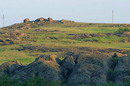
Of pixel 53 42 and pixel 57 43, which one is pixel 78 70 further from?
pixel 53 42

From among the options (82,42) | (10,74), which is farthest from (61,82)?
(82,42)

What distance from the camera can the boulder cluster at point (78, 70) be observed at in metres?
24.4

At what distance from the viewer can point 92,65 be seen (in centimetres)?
2475

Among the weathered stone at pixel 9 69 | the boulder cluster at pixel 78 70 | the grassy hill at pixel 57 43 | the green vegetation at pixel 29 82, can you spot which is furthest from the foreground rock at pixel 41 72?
the grassy hill at pixel 57 43

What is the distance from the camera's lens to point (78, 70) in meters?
24.5

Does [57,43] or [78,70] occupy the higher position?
[78,70]

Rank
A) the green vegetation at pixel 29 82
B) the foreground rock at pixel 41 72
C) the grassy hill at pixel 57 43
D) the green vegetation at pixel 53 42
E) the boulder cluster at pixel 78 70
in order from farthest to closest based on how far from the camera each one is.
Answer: the green vegetation at pixel 53 42, the grassy hill at pixel 57 43, the foreground rock at pixel 41 72, the boulder cluster at pixel 78 70, the green vegetation at pixel 29 82

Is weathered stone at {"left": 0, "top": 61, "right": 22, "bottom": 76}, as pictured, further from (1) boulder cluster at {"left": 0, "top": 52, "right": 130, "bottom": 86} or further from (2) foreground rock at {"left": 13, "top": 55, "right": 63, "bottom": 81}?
(2) foreground rock at {"left": 13, "top": 55, "right": 63, "bottom": 81}

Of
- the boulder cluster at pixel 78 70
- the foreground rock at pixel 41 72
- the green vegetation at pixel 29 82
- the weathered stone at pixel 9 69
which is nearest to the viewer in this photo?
the green vegetation at pixel 29 82

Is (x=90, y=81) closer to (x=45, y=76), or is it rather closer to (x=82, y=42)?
(x=45, y=76)

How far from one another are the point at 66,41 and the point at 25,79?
170ft

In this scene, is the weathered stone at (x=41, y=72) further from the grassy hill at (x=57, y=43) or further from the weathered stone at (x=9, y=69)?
the grassy hill at (x=57, y=43)

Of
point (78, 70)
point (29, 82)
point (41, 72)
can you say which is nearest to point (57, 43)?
point (41, 72)

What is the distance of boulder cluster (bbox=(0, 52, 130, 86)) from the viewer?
80.1ft
